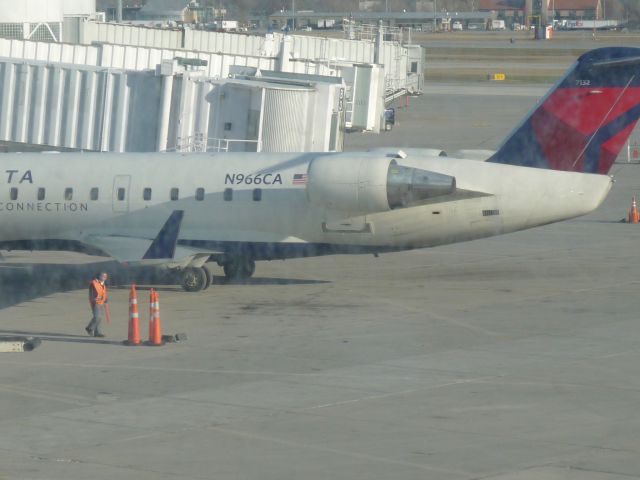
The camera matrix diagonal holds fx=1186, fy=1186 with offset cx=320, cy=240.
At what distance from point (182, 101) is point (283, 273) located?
9.61 metres

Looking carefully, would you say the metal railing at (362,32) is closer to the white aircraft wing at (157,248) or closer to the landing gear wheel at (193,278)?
the white aircraft wing at (157,248)

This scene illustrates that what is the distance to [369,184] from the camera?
26719 mm

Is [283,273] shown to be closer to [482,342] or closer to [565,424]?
[482,342]

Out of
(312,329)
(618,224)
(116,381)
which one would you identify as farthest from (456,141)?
(116,381)

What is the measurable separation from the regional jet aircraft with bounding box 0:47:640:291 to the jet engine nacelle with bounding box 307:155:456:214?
0.09 ft

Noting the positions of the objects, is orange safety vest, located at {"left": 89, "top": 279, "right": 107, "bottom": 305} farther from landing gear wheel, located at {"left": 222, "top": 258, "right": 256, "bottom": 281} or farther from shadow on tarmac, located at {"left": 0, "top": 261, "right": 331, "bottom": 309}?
landing gear wheel, located at {"left": 222, "top": 258, "right": 256, "bottom": 281}

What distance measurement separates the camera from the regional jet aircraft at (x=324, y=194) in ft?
88.2

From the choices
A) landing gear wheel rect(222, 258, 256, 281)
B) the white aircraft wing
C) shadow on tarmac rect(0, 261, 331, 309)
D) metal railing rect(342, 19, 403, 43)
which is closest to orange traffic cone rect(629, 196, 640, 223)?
shadow on tarmac rect(0, 261, 331, 309)


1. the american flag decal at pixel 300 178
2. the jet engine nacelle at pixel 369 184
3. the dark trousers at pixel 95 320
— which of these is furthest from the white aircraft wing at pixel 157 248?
the dark trousers at pixel 95 320

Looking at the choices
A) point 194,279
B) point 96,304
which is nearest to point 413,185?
point 194,279

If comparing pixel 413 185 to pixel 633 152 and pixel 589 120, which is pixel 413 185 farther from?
pixel 633 152

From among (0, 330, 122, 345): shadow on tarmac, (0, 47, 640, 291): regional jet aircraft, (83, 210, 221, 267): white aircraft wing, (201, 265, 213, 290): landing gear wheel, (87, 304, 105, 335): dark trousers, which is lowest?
(0, 330, 122, 345): shadow on tarmac

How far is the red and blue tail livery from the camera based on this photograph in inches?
1071

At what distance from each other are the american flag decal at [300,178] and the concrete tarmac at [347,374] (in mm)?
2552
